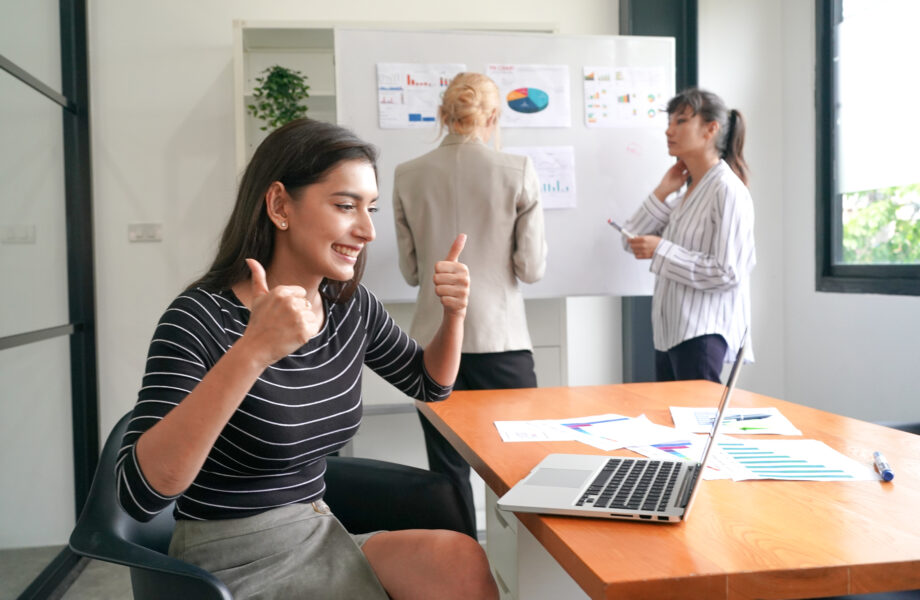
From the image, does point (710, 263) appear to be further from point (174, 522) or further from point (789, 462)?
point (174, 522)

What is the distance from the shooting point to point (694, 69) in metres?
3.81

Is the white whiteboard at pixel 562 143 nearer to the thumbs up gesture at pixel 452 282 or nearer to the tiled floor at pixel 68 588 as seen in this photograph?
the tiled floor at pixel 68 588

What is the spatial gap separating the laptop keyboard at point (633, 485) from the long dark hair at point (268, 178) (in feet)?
2.14

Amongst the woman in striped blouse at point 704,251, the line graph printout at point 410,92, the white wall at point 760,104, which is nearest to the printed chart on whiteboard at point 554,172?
the line graph printout at point 410,92

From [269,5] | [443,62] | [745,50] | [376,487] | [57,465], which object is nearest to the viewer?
[376,487]

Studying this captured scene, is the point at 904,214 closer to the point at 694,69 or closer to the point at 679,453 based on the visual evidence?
the point at 694,69

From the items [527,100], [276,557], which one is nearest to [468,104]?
[527,100]

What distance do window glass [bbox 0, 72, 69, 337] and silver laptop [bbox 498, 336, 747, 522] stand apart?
1979 mm

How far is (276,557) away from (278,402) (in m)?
0.23

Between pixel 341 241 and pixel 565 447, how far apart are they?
53 centimetres

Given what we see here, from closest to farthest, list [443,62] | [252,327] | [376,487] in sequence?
[252,327], [376,487], [443,62]

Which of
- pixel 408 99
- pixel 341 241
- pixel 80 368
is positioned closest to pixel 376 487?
pixel 341 241

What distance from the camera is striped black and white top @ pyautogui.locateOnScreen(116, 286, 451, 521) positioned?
3.37 ft

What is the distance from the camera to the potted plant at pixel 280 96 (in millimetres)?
3221
